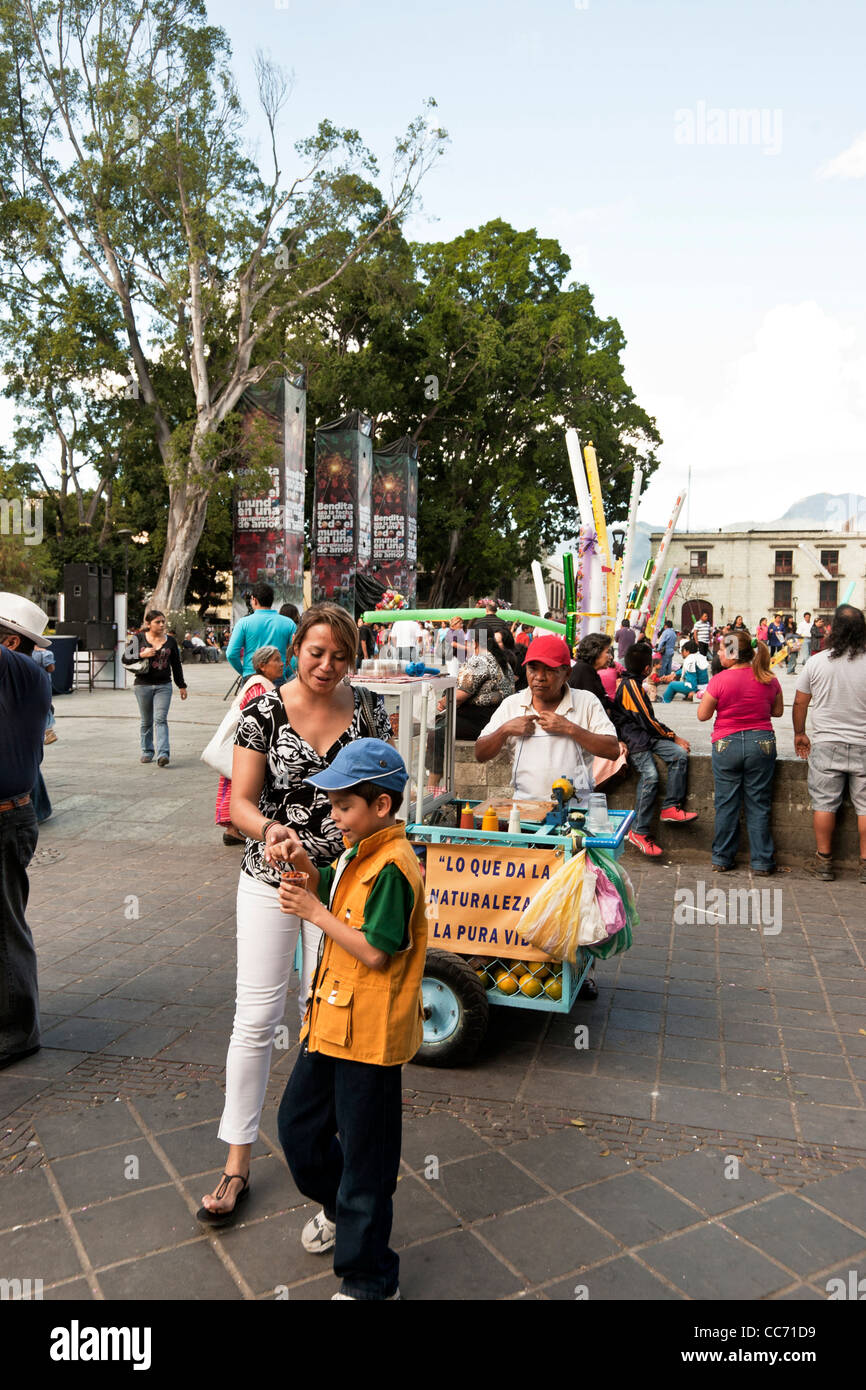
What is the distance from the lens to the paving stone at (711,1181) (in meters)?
3.28

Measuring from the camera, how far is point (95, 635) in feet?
72.6

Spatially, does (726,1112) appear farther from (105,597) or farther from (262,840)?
(105,597)

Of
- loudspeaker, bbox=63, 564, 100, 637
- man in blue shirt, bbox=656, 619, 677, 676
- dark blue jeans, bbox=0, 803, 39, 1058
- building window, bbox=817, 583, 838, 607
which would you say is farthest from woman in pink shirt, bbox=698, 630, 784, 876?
building window, bbox=817, 583, 838, 607

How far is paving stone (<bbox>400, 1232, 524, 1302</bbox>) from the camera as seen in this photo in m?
2.78

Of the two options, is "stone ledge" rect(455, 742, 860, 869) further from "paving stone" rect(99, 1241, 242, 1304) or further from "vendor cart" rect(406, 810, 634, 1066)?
"paving stone" rect(99, 1241, 242, 1304)

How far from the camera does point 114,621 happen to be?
23.5 m

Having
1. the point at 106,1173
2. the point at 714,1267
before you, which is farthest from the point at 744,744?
the point at 106,1173

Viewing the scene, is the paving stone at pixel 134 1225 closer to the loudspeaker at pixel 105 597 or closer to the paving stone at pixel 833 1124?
the paving stone at pixel 833 1124

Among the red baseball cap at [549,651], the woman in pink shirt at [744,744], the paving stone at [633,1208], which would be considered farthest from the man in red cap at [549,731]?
the woman in pink shirt at [744,744]

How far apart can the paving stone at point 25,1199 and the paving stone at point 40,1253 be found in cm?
6

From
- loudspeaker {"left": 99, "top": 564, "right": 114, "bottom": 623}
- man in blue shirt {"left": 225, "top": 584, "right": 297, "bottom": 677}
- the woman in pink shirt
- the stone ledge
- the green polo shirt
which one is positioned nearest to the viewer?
the green polo shirt

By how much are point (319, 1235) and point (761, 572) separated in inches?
3093

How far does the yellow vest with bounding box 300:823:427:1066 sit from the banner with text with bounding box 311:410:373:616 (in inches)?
1135

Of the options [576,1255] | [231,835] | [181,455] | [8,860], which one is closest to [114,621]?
[181,455]
